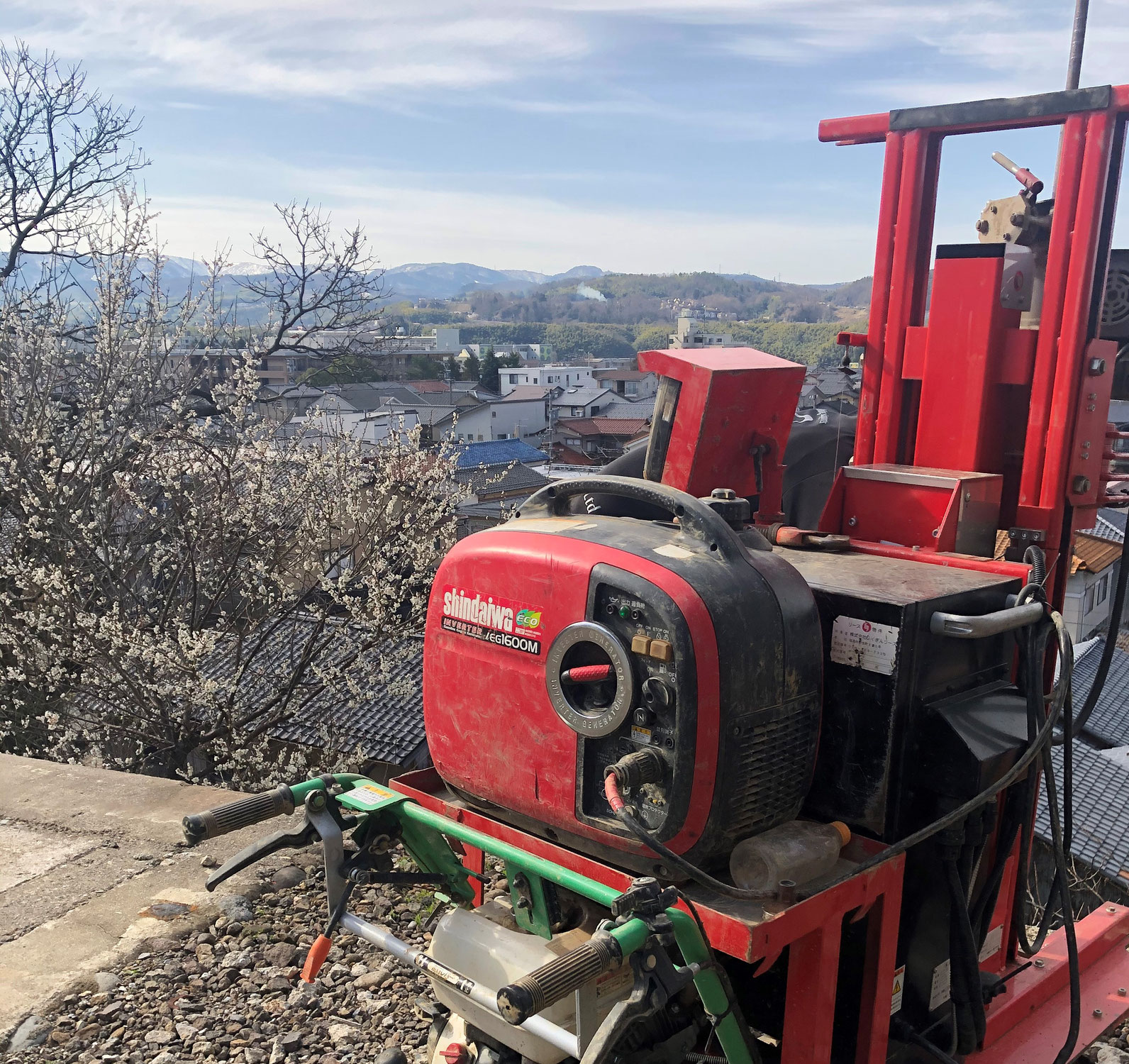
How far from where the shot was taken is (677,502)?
7.46 ft

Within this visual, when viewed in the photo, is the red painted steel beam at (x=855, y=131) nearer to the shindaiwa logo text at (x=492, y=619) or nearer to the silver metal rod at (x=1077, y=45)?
the silver metal rod at (x=1077, y=45)

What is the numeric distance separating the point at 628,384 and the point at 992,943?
227 feet

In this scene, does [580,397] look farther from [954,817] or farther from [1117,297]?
[954,817]

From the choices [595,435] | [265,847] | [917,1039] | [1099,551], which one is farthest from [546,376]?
[917,1039]

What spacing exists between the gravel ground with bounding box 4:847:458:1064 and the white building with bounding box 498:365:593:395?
241 ft

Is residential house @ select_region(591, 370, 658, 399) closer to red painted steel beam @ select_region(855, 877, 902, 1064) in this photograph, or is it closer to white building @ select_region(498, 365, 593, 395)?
white building @ select_region(498, 365, 593, 395)

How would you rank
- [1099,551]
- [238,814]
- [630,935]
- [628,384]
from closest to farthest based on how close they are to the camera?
[630,935] → [238,814] → [1099,551] → [628,384]

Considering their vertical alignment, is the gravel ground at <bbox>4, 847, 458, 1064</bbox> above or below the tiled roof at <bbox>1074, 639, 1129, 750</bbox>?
above

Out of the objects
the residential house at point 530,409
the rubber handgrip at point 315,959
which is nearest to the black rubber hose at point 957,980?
the rubber handgrip at point 315,959

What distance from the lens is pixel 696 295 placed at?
523 ft

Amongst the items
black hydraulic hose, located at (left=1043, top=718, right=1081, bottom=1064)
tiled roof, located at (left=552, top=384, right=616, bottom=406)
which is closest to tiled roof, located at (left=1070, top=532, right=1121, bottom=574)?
black hydraulic hose, located at (left=1043, top=718, right=1081, bottom=1064)

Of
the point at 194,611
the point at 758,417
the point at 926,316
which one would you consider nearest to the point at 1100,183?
the point at 926,316

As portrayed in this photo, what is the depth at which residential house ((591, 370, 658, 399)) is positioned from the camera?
65750 mm

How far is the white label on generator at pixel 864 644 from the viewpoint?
2166 millimetres
